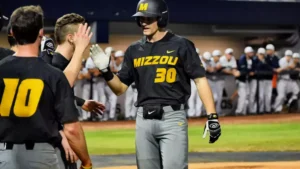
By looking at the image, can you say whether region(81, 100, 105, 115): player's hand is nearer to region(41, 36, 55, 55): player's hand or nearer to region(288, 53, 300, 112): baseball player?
region(41, 36, 55, 55): player's hand

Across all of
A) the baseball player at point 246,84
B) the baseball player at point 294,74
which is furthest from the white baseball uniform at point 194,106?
the baseball player at point 294,74

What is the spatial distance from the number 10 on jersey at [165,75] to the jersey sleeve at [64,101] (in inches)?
67.0

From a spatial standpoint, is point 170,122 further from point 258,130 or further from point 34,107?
point 258,130

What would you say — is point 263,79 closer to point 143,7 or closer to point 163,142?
point 143,7

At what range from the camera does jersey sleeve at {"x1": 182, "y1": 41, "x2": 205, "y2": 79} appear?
5.50 meters

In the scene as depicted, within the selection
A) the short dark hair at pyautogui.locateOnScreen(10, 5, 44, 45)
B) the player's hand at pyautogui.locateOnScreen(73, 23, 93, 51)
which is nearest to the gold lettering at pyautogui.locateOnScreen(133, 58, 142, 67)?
the player's hand at pyautogui.locateOnScreen(73, 23, 93, 51)

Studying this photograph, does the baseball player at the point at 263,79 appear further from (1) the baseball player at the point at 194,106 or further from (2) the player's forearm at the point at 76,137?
(2) the player's forearm at the point at 76,137

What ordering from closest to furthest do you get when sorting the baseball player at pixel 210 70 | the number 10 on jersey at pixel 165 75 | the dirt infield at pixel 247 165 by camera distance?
the number 10 on jersey at pixel 165 75 < the dirt infield at pixel 247 165 < the baseball player at pixel 210 70

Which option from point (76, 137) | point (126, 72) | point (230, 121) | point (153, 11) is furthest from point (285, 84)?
point (76, 137)

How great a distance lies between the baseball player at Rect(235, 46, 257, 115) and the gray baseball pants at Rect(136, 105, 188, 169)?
47.9 feet

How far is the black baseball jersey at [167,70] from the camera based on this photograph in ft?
18.1

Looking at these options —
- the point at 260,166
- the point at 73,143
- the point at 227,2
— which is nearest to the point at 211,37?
the point at 227,2

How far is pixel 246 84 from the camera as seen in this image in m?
20.3

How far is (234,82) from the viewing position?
21.7 m
